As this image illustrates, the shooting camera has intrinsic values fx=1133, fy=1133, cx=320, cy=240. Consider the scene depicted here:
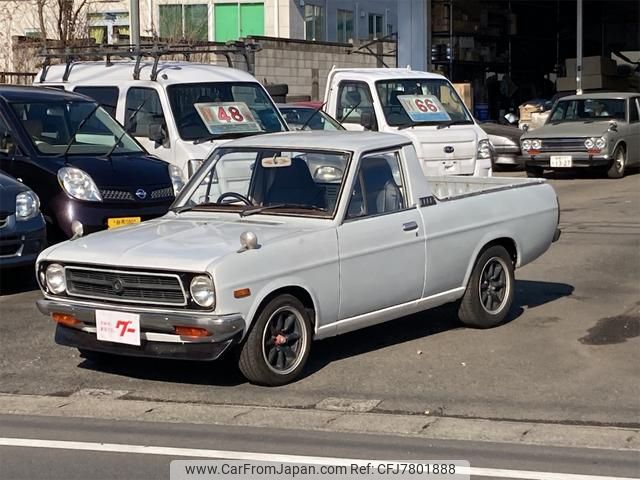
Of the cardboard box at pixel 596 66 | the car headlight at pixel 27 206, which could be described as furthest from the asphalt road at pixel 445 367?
the cardboard box at pixel 596 66

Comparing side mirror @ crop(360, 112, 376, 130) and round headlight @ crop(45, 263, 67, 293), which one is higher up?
side mirror @ crop(360, 112, 376, 130)

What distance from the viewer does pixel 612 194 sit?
61.8ft

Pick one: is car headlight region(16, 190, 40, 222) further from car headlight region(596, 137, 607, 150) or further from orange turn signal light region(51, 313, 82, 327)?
car headlight region(596, 137, 607, 150)

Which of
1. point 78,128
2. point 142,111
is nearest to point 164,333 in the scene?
point 78,128

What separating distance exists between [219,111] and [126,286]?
6.45 m

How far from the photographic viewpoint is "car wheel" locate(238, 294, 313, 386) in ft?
23.6

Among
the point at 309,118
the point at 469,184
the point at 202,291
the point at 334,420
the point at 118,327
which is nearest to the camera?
the point at 334,420

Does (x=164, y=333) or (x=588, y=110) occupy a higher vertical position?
(x=588, y=110)

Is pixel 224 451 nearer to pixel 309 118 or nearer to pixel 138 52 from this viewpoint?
pixel 138 52

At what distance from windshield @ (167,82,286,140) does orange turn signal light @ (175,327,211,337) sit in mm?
6331

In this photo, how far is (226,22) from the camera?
39.0 metres

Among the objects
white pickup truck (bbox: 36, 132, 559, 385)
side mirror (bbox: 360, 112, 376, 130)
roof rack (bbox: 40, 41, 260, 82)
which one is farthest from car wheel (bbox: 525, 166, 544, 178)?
white pickup truck (bbox: 36, 132, 559, 385)

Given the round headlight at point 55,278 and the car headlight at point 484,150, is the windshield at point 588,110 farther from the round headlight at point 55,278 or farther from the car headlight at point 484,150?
the round headlight at point 55,278

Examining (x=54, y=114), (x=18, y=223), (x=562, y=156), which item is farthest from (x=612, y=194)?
(x=18, y=223)
